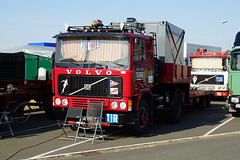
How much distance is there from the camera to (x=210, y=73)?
780 inches

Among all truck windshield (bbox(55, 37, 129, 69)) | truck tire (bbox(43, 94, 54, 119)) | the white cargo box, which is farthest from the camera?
truck tire (bbox(43, 94, 54, 119))

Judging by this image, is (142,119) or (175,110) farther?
(175,110)

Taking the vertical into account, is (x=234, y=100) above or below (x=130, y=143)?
above

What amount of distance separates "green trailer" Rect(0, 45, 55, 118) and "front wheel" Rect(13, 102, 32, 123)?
22 cm

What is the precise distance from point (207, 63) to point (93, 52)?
12290mm

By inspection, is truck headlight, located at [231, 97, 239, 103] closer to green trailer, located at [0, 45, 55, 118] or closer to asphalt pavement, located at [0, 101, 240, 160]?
asphalt pavement, located at [0, 101, 240, 160]

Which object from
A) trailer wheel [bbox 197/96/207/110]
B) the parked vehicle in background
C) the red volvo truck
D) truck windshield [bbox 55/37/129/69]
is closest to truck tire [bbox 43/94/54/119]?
the red volvo truck

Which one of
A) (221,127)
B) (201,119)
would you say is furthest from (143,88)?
(201,119)

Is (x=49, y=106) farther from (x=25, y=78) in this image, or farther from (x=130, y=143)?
(x=130, y=143)

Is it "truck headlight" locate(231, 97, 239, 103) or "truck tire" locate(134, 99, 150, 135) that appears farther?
"truck headlight" locate(231, 97, 239, 103)

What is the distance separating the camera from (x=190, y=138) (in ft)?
30.6

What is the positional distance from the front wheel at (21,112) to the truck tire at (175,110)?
16.6 ft

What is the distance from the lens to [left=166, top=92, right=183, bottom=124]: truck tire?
479 inches

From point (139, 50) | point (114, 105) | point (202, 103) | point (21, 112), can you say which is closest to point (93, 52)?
point (139, 50)
